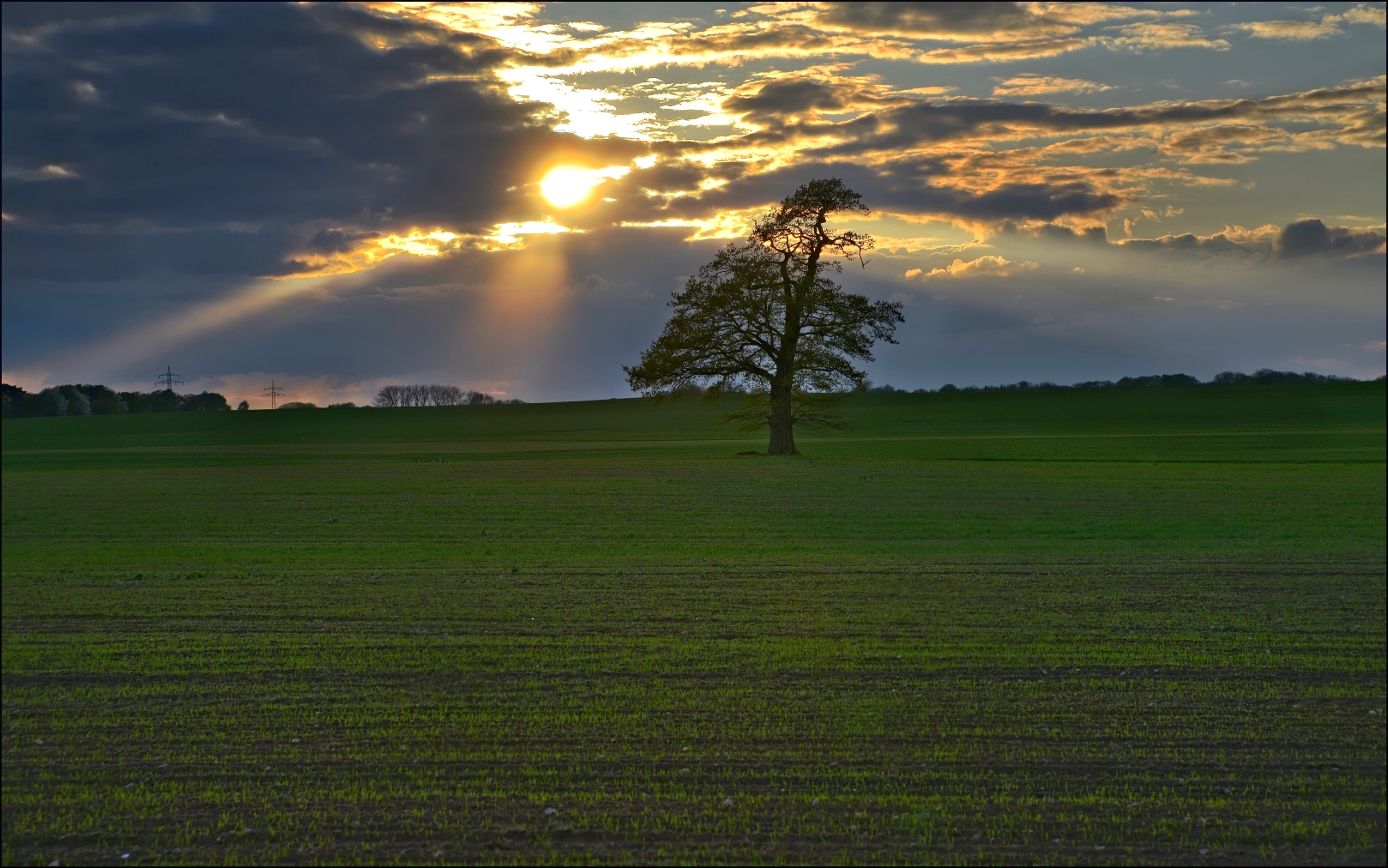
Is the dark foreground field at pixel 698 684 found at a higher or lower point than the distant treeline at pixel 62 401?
lower

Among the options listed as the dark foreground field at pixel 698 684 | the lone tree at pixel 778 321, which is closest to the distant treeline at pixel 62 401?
the dark foreground field at pixel 698 684

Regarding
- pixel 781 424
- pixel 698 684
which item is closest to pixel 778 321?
pixel 781 424

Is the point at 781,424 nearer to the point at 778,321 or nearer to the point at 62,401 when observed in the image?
the point at 778,321

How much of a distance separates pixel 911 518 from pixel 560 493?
11.3m

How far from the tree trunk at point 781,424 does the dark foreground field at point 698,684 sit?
18.0 meters

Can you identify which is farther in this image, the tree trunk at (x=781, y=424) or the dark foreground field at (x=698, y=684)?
the tree trunk at (x=781, y=424)

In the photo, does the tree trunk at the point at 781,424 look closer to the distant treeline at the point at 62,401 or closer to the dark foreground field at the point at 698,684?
the dark foreground field at the point at 698,684

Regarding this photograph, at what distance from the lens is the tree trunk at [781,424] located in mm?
41938

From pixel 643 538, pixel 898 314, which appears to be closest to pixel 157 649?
pixel 643 538

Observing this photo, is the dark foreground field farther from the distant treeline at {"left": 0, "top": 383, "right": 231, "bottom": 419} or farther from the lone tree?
the lone tree

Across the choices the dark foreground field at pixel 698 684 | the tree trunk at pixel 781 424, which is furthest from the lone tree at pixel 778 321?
the dark foreground field at pixel 698 684

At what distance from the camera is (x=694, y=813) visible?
266 inches

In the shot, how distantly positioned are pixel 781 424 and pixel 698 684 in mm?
33209

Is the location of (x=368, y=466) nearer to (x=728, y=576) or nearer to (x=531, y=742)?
(x=728, y=576)
